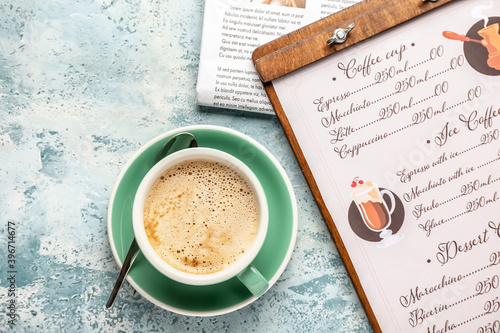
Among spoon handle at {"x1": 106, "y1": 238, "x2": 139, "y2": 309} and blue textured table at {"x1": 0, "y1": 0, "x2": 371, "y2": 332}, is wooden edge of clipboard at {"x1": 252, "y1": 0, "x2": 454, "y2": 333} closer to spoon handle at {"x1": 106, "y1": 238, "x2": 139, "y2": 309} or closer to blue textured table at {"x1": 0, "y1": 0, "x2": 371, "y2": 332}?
blue textured table at {"x1": 0, "y1": 0, "x2": 371, "y2": 332}

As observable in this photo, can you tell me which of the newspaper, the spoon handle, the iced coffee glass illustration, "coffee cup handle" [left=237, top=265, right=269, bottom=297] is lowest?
the spoon handle

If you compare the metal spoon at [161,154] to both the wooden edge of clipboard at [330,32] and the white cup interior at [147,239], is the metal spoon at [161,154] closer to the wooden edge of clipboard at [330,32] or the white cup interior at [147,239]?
the white cup interior at [147,239]

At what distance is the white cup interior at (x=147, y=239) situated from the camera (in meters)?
0.64

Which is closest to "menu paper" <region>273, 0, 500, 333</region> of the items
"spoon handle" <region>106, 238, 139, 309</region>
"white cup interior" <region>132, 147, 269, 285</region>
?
"white cup interior" <region>132, 147, 269, 285</region>

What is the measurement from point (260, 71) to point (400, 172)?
29 cm

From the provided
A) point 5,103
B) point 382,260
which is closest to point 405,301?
point 382,260

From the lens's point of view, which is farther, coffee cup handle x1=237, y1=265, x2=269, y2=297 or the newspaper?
the newspaper

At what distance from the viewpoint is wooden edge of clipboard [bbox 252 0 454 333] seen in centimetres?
72

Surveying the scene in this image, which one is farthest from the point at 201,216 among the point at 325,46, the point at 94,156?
the point at 325,46

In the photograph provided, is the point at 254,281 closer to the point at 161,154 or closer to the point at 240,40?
the point at 161,154

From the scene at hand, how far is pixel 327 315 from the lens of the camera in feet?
2.45

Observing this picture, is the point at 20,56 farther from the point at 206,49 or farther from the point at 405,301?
the point at 405,301

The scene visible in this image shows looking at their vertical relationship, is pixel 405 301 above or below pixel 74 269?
above

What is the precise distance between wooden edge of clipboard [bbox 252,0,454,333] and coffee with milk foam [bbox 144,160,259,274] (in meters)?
0.13
